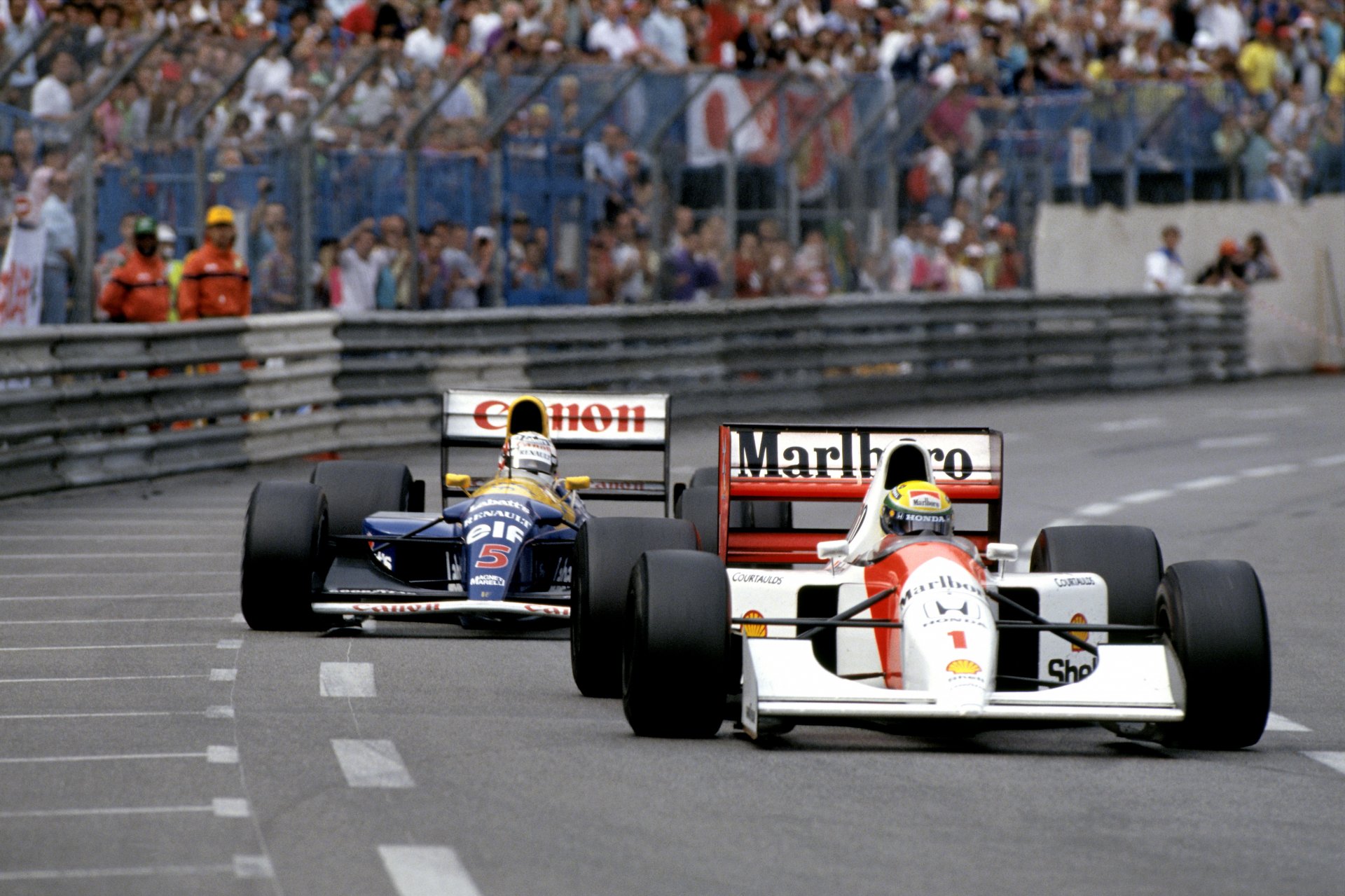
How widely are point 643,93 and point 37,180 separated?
7228mm

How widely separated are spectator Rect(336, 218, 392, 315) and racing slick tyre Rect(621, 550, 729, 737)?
12332 millimetres

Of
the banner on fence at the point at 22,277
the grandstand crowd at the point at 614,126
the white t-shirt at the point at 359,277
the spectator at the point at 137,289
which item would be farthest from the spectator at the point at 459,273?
the banner on fence at the point at 22,277

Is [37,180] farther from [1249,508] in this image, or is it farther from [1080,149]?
[1080,149]

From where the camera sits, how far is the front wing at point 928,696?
23.4ft

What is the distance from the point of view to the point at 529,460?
10898mm

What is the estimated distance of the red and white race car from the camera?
7238 mm

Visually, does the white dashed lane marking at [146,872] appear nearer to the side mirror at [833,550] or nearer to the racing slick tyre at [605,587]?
the racing slick tyre at [605,587]

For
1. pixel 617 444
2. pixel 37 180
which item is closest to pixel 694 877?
pixel 617 444

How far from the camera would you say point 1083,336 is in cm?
2798

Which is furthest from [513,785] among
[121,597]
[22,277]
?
[22,277]

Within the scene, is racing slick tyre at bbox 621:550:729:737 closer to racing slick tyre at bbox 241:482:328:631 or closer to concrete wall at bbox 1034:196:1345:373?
racing slick tyre at bbox 241:482:328:631

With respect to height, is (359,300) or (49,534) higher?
(359,300)

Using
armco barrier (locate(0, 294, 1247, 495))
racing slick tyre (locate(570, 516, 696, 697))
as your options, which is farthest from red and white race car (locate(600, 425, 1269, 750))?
armco barrier (locate(0, 294, 1247, 495))

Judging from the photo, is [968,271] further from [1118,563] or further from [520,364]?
[1118,563]
